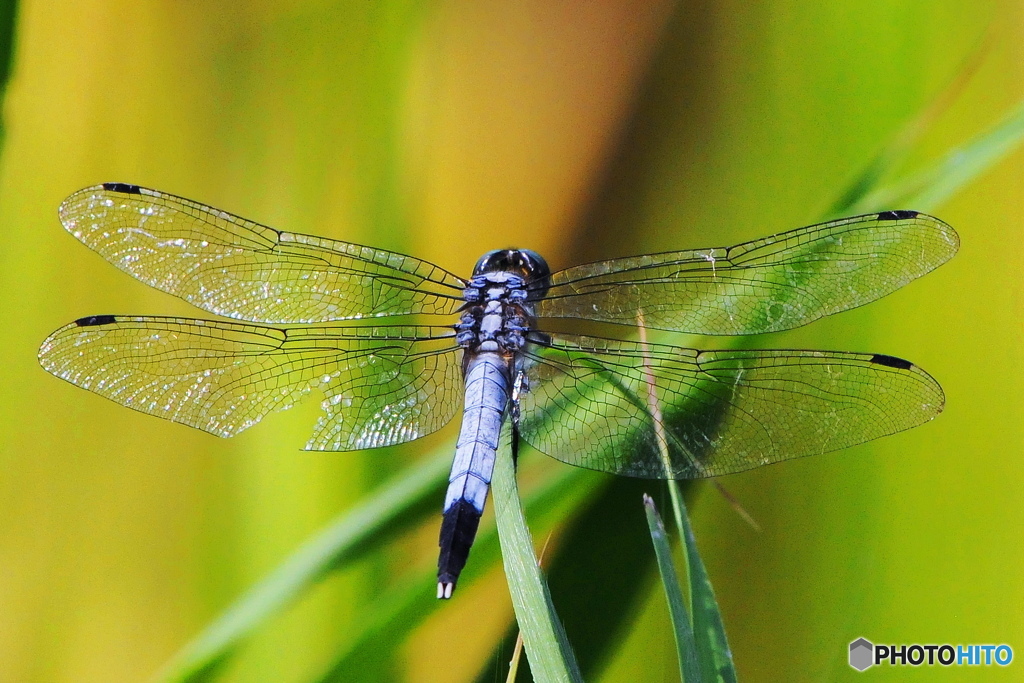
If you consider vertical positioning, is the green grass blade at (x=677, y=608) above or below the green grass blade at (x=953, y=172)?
below

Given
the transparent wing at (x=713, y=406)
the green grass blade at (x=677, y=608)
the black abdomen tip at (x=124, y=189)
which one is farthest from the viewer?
the black abdomen tip at (x=124, y=189)

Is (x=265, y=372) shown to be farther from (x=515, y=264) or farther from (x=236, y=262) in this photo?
(x=515, y=264)

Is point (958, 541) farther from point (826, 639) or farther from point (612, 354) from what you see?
point (612, 354)

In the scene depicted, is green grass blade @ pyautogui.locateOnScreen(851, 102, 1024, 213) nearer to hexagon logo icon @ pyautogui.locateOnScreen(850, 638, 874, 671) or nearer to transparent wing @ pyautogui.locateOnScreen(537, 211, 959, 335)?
transparent wing @ pyautogui.locateOnScreen(537, 211, 959, 335)

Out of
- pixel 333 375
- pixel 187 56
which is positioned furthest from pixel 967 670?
pixel 187 56

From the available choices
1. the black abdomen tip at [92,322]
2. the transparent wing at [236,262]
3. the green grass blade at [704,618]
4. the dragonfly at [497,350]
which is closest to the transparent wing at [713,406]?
the dragonfly at [497,350]

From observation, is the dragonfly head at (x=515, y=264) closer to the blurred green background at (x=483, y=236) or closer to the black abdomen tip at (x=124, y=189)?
the blurred green background at (x=483, y=236)
